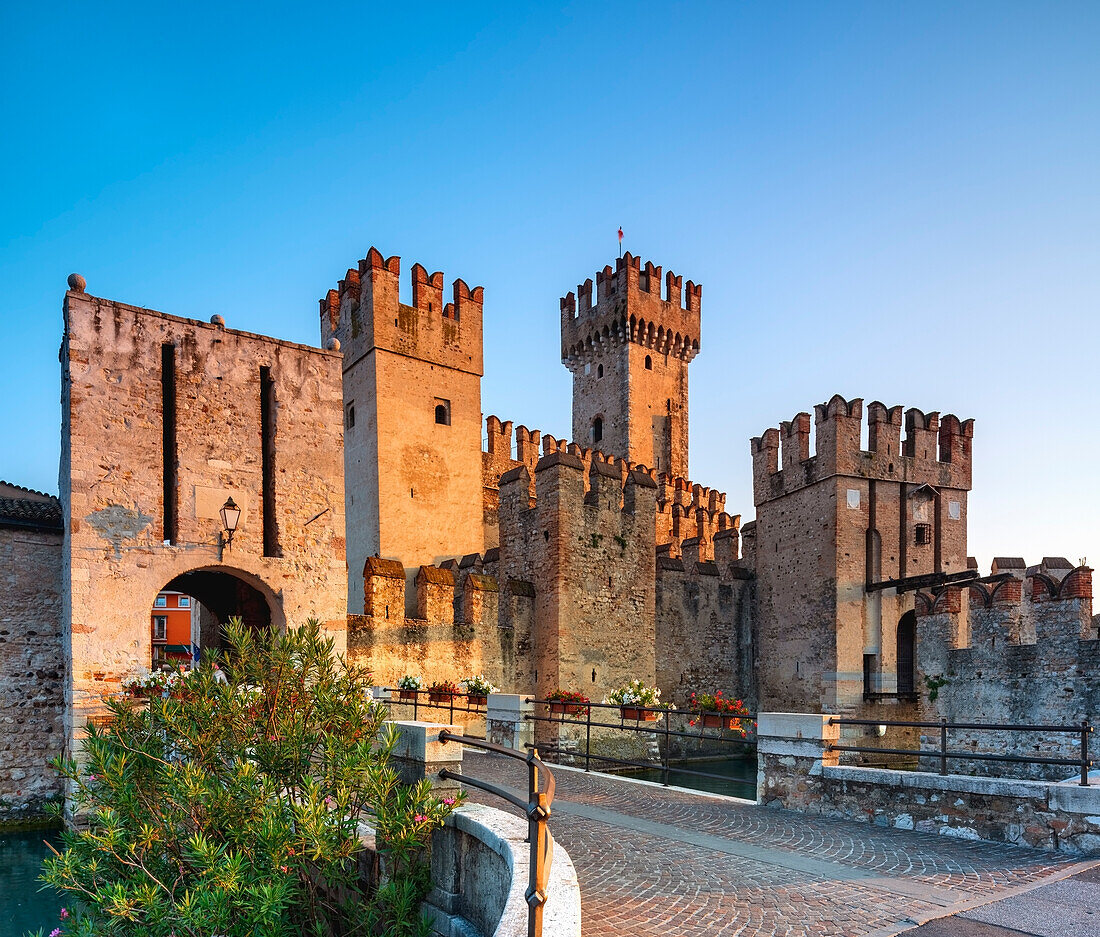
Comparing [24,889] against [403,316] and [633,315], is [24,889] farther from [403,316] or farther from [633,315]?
[633,315]

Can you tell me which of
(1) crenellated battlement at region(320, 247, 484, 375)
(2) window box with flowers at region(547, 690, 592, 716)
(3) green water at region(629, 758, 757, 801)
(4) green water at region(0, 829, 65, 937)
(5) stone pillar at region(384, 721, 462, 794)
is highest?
(1) crenellated battlement at region(320, 247, 484, 375)

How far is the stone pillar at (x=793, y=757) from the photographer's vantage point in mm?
9227

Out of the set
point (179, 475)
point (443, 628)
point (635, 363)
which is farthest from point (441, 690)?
point (635, 363)

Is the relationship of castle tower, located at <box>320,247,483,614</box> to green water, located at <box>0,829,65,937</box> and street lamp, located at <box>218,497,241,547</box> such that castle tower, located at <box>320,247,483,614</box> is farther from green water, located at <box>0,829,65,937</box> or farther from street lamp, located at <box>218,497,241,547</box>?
green water, located at <box>0,829,65,937</box>

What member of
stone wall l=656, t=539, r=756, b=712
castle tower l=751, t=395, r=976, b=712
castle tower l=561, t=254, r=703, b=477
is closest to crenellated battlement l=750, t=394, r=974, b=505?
castle tower l=751, t=395, r=976, b=712

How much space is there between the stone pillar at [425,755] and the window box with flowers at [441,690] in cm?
880

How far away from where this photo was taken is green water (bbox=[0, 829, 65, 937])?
10.4m

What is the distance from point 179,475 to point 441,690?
6473 millimetres

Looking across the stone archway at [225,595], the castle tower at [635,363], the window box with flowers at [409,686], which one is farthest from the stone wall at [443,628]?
the castle tower at [635,363]

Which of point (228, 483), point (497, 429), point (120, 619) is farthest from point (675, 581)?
point (120, 619)

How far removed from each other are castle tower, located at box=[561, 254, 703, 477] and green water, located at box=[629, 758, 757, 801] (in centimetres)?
1687

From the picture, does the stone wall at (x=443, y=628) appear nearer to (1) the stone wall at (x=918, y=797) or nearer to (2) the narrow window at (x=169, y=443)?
(2) the narrow window at (x=169, y=443)

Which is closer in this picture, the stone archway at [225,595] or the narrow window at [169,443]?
the narrow window at [169,443]

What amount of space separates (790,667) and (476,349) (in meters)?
12.6
